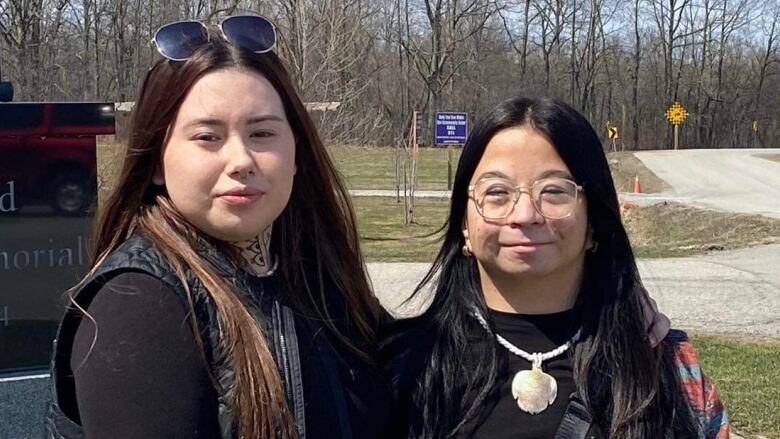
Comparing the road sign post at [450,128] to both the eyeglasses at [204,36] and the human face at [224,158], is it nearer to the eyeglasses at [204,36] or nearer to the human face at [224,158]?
the eyeglasses at [204,36]

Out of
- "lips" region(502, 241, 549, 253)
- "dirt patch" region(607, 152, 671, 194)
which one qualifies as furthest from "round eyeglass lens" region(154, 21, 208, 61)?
"dirt patch" region(607, 152, 671, 194)

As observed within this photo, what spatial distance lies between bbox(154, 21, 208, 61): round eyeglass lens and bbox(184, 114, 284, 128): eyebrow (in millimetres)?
126

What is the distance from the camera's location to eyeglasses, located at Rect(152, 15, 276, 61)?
1662 millimetres

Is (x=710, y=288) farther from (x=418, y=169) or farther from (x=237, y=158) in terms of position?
(x=418, y=169)

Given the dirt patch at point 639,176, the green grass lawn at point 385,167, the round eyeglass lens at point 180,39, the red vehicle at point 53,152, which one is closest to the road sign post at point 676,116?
the green grass lawn at point 385,167

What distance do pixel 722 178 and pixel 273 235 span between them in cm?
3060

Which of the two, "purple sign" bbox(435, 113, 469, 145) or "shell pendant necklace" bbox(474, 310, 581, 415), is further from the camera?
"purple sign" bbox(435, 113, 469, 145)

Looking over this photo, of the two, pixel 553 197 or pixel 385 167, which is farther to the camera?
pixel 385 167

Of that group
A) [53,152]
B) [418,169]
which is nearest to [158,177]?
[53,152]

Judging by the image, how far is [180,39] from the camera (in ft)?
5.49

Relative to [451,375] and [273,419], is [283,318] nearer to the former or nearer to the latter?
[273,419]

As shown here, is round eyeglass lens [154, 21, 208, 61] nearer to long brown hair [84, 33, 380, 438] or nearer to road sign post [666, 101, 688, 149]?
long brown hair [84, 33, 380, 438]

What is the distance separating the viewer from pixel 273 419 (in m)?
1.50

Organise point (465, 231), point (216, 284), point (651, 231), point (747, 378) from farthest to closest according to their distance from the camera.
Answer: point (651, 231)
point (747, 378)
point (465, 231)
point (216, 284)
